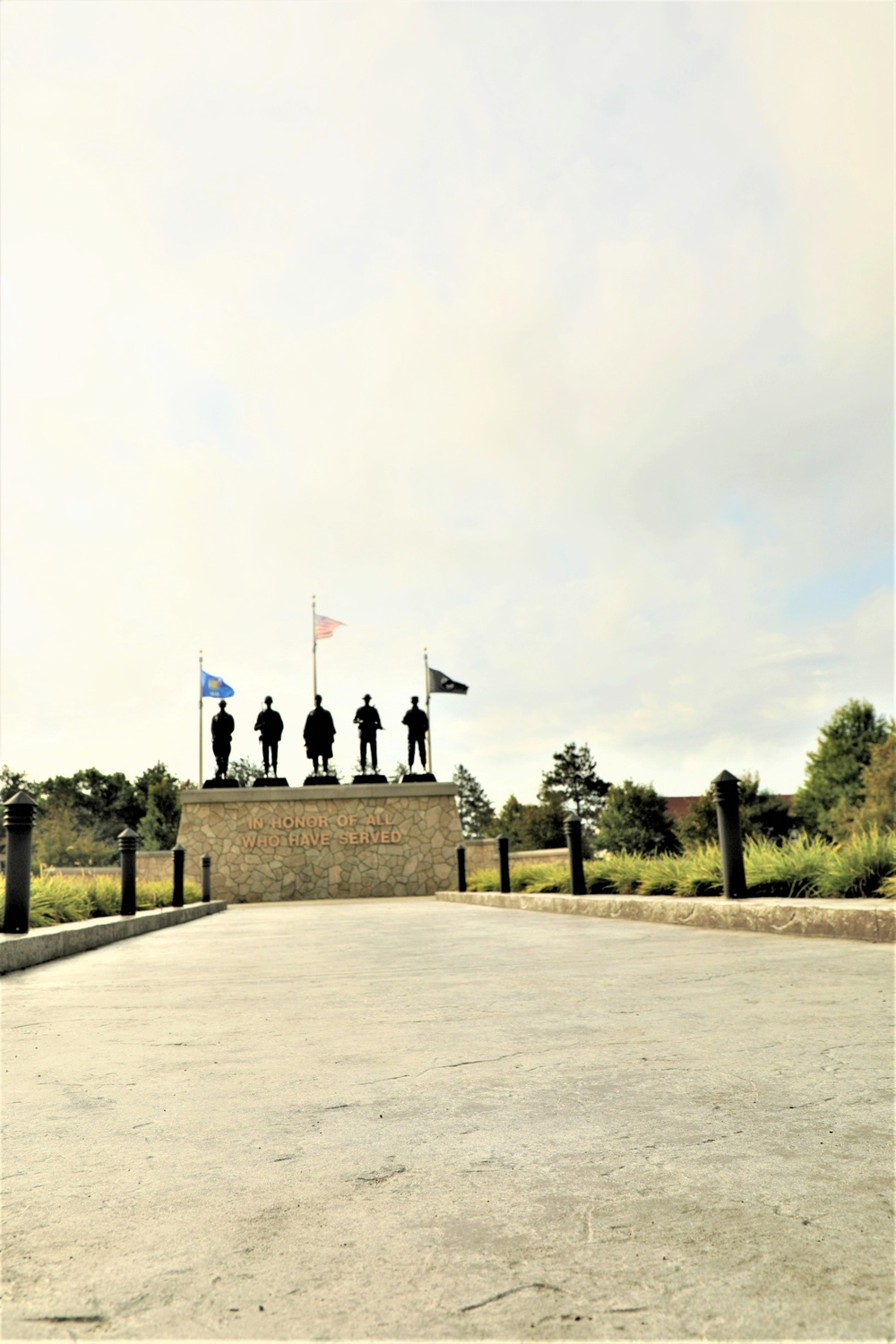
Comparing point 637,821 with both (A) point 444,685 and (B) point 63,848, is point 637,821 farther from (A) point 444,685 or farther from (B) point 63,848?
(B) point 63,848

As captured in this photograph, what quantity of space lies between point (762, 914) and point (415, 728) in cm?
2331

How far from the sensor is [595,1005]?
405cm

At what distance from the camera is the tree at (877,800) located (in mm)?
33438

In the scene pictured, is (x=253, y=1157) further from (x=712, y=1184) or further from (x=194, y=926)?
(x=194, y=926)

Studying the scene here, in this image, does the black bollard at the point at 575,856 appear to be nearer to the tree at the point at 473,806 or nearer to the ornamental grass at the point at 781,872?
the ornamental grass at the point at 781,872

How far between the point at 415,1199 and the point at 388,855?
1098 inches

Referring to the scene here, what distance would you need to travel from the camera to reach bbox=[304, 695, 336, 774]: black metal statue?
3017cm

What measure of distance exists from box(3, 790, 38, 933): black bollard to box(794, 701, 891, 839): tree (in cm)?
3949

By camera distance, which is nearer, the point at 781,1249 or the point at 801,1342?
the point at 801,1342

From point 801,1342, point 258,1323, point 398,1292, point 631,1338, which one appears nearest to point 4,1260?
point 258,1323

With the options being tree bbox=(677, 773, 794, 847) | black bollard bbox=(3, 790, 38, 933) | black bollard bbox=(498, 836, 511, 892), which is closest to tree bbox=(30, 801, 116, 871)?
tree bbox=(677, 773, 794, 847)

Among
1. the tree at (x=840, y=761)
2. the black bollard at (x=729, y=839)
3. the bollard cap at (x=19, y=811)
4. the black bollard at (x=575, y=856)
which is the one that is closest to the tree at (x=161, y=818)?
the tree at (x=840, y=761)

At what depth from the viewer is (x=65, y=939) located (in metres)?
7.68

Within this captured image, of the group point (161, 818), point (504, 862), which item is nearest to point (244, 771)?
point (161, 818)
